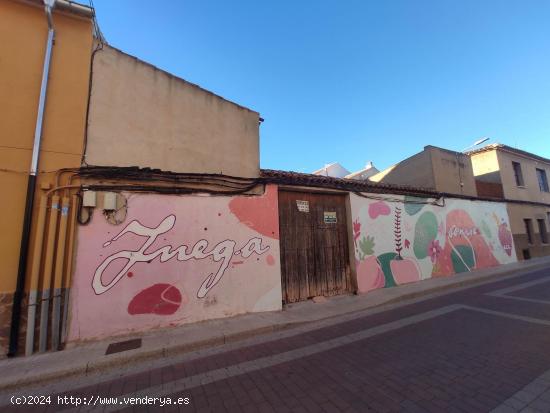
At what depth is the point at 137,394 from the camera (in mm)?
3139

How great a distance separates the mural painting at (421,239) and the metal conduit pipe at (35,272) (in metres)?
7.28

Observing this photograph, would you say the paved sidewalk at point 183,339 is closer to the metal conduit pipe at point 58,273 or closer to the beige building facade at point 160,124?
the metal conduit pipe at point 58,273

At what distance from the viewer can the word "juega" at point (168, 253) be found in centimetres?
493

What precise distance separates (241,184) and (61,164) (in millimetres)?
3521

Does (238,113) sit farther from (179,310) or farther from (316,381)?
(316,381)

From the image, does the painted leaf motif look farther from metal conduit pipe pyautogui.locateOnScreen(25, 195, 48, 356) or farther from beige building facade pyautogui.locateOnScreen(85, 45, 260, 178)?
metal conduit pipe pyautogui.locateOnScreen(25, 195, 48, 356)

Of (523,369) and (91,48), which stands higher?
(91,48)

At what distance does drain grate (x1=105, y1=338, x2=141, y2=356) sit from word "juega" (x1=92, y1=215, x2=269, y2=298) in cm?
99

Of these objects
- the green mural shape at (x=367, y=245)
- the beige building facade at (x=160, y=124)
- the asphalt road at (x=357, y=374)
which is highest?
the beige building facade at (x=160, y=124)

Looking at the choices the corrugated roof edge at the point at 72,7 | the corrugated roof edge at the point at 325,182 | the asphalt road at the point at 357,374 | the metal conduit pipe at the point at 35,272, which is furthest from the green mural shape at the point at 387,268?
the corrugated roof edge at the point at 72,7

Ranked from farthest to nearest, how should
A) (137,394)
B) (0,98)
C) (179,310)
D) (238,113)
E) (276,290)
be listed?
1. (238,113)
2. (276,290)
3. (179,310)
4. (0,98)
5. (137,394)

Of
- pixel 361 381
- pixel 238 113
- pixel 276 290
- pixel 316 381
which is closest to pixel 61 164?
pixel 238 113

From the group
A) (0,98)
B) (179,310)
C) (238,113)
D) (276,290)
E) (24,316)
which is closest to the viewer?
(24,316)

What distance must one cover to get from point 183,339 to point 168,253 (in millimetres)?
1710
